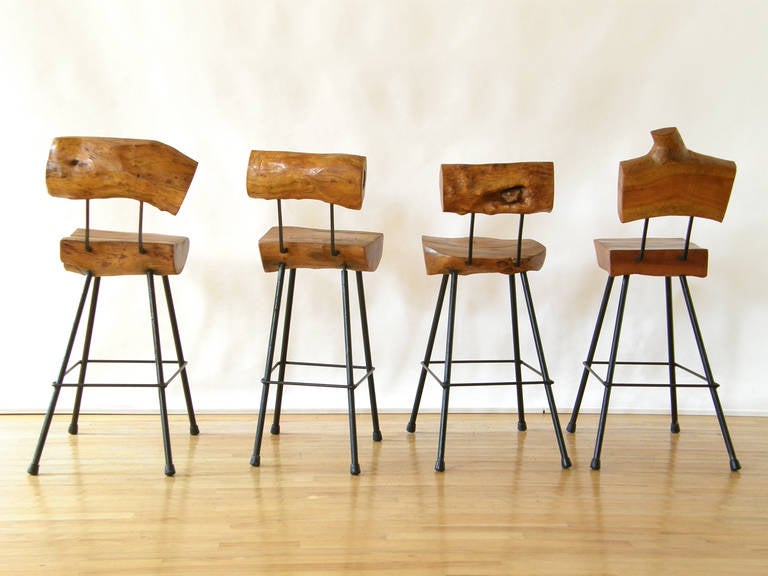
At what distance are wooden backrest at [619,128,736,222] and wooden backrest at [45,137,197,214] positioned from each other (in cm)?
162

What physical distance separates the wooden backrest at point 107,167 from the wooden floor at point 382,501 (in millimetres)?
1027

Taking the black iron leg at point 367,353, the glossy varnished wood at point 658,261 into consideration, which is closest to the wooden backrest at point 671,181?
the glossy varnished wood at point 658,261

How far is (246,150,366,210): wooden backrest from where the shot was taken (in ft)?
9.76

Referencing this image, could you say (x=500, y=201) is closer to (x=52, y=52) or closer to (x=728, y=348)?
(x=728, y=348)

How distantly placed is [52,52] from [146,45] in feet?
1.33

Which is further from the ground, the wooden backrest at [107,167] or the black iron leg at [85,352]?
the wooden backrest at [107,167]

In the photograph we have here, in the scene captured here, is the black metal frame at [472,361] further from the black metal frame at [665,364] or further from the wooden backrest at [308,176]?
the wooden backrest at [308,176]

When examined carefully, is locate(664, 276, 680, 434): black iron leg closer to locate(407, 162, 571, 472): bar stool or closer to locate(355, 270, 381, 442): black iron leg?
locate(407, 162, 571, 472): bar stool

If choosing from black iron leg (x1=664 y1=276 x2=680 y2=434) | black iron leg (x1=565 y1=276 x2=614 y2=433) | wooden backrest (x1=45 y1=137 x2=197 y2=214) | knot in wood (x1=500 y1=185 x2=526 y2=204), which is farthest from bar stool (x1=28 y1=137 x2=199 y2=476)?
black iron leg (x1=664 y1=276 x2=680 y2=434)

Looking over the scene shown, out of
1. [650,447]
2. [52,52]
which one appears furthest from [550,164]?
[52,52]

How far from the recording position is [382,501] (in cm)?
286

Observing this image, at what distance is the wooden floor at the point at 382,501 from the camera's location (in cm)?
245

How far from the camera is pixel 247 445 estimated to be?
11.2ft

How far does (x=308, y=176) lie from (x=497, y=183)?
672 mm
